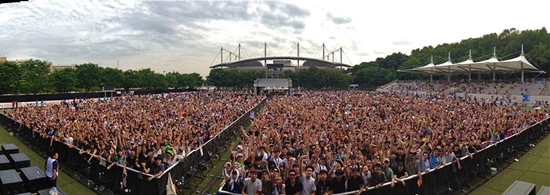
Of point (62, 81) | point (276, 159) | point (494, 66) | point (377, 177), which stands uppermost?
point (494, 66)

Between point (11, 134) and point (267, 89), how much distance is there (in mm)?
49411

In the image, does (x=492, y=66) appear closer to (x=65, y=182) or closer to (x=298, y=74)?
(x=298, y=74)

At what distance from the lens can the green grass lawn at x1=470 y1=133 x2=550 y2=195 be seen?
10188mm

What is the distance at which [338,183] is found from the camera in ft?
23.6

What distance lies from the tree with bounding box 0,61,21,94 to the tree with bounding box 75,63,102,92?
1494 centimetres

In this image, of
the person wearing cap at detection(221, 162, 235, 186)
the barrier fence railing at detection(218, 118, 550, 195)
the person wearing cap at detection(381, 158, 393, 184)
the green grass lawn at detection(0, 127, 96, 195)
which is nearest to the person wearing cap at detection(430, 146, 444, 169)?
the barrier fence railing at detection(218, 118, 550, 195)

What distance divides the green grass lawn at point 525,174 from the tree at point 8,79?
65876 millimetres

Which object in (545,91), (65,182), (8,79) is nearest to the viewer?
(65,182)

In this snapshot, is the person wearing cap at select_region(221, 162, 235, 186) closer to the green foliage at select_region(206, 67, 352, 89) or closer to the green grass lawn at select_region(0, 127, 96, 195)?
the green grass lawn at select_region(0, 127, 96, 195)

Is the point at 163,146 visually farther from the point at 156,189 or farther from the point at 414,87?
the point at 414,87

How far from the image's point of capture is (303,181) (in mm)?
6832

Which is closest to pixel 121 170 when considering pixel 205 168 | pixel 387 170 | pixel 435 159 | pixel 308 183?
pixel 205 168

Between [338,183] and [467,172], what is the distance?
5.17 meters

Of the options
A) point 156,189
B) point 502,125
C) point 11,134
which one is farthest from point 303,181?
point 11,134
